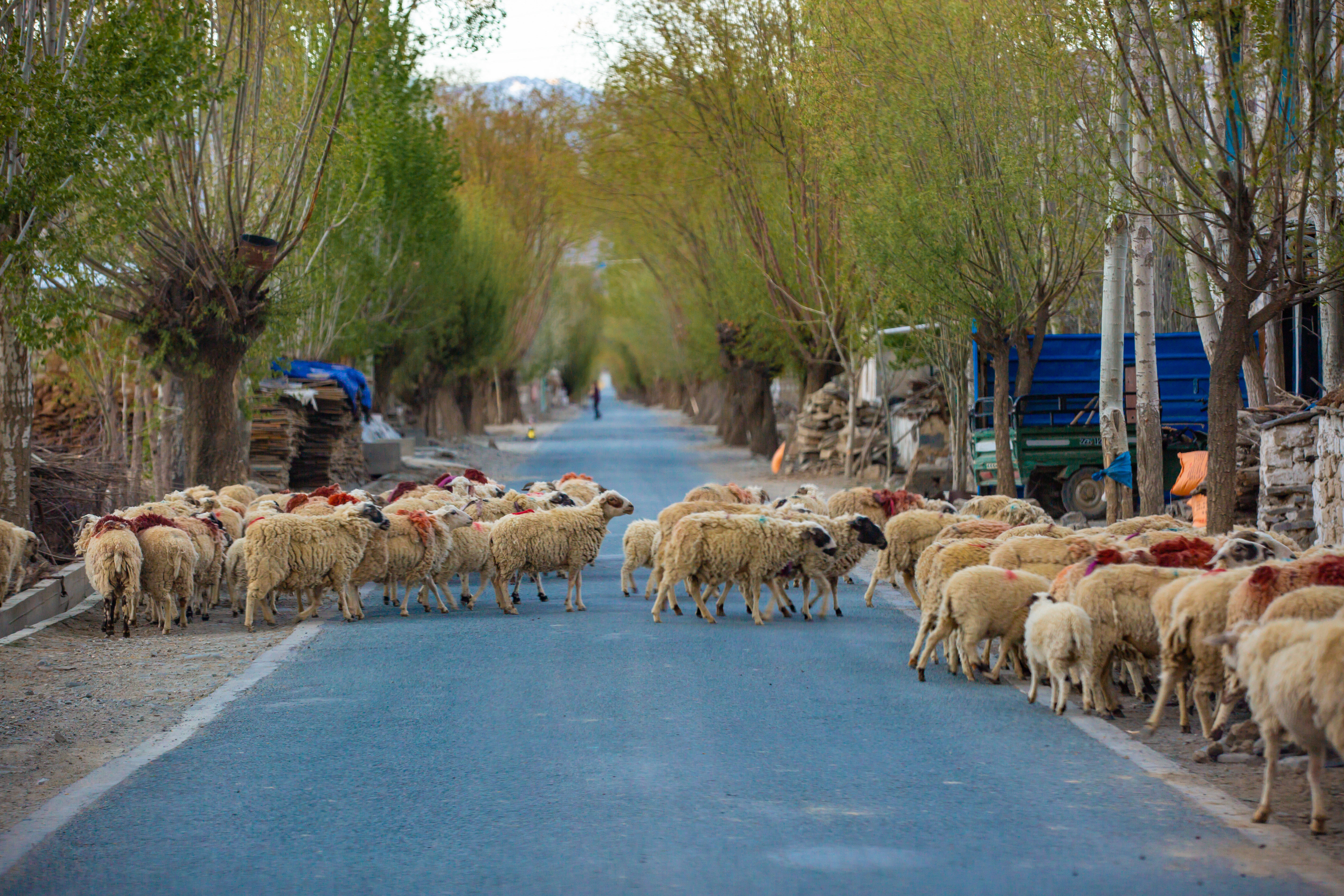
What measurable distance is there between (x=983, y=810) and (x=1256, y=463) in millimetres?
11268

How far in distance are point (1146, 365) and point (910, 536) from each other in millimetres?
3855

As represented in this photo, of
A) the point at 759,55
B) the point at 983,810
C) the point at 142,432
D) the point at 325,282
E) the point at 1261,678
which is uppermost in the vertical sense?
the point at 759,55

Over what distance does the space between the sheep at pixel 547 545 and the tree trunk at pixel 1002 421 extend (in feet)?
25.2

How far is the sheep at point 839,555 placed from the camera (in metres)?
11.4

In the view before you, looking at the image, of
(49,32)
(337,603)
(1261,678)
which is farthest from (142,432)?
(1261,678)

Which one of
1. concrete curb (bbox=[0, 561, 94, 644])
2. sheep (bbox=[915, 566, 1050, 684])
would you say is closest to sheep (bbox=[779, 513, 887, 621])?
sheep (bbox=[915, 566, 1050, 684])

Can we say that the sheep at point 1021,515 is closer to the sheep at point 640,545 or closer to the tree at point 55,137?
the sheep at point 640,545

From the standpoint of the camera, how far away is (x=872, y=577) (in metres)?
12.6

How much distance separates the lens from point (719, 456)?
41.1 metres

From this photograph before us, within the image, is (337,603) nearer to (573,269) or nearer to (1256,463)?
(1256,463)

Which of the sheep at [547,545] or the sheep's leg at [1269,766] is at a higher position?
the sheep at [547,545]

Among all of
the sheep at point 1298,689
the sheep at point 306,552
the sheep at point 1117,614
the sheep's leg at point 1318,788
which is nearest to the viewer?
the sheep at point 1298,689

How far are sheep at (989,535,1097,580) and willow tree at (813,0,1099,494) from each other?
21.2 feet

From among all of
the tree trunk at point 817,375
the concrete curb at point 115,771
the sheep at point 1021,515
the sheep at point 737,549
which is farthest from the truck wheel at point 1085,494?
the concrete curb at point 115,771
